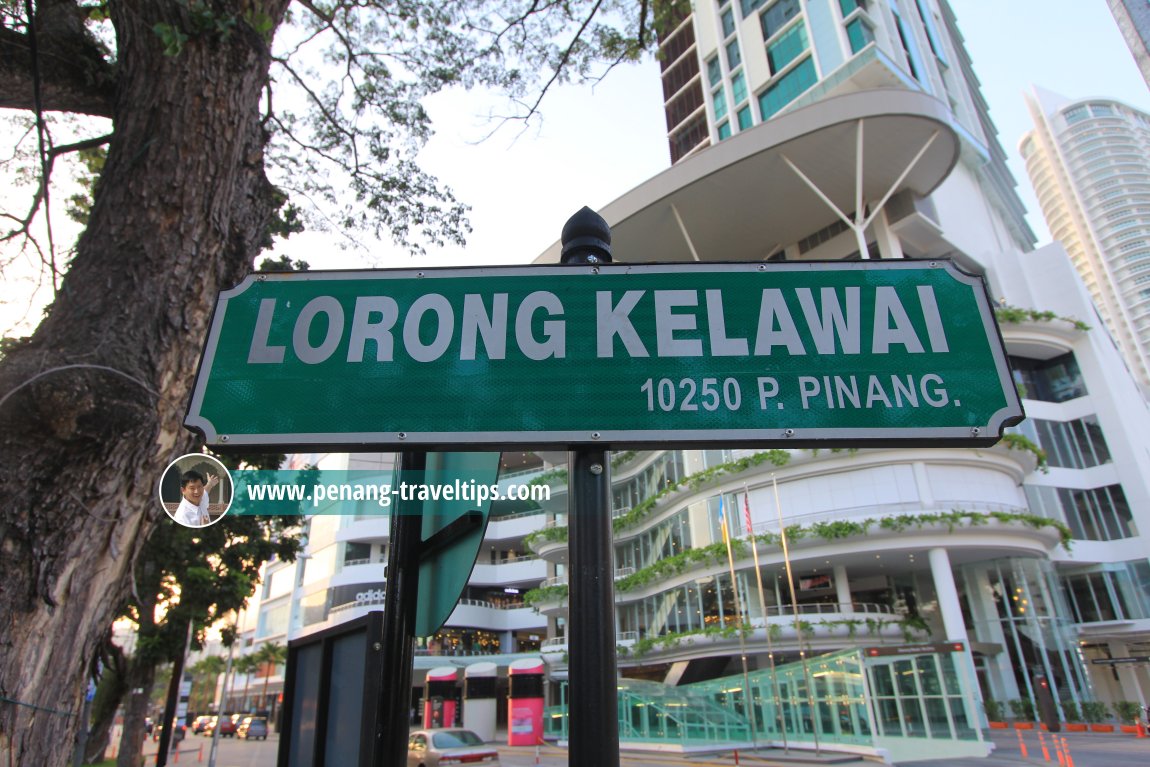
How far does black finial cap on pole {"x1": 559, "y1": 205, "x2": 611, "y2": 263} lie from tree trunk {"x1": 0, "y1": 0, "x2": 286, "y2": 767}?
4.81 ft

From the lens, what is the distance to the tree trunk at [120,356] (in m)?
1.74

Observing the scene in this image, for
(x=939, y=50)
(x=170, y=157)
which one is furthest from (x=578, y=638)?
(x=939, y=50)

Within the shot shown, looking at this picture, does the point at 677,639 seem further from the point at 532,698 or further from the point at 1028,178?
the point at 1028,178

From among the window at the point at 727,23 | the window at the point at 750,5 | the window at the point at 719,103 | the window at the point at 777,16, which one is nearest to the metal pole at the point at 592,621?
the window at the point at 777,16

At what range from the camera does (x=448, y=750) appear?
1234 cm

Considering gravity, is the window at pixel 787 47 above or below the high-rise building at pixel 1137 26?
above

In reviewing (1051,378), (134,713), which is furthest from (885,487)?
(134,713)

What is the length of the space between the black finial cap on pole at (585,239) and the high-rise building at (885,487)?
56.1 feet

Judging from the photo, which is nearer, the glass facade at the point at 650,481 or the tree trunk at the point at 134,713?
the tree trunk at the point at 134,713

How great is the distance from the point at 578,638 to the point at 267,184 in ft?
8.78

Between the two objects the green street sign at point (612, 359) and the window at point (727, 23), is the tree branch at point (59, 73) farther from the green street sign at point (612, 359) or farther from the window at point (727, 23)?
the window at point (727, 23)

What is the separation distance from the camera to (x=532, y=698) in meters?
24.1

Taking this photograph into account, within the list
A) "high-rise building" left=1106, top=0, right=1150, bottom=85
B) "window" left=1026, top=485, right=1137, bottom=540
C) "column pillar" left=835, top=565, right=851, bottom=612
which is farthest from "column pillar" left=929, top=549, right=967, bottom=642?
"high-rise building" left=1106, top=0, right=1150, bottom=85

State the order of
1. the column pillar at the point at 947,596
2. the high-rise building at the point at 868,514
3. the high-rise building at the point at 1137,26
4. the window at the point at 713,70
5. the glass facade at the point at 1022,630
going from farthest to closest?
the window at the point at 713,70
the glass facade at the point at 1022,630
the column pillar at the point at 947,596
the high-rise building at the point at 868,514
the high-rise building at the point at 1137,26
